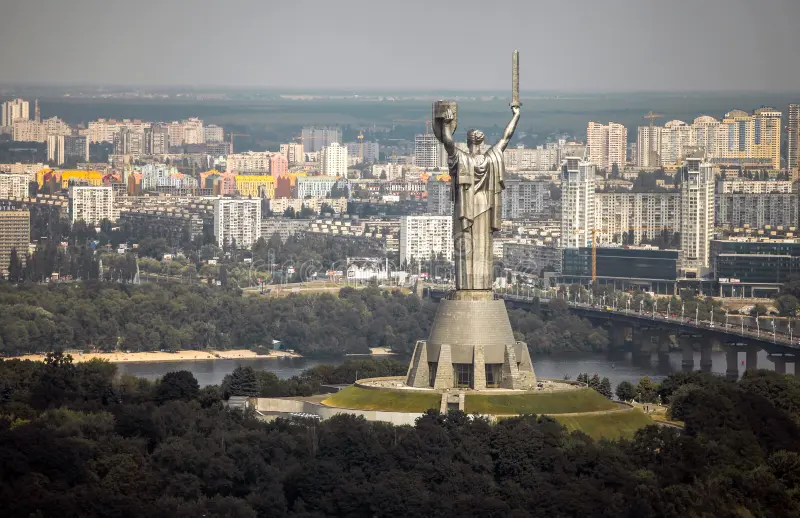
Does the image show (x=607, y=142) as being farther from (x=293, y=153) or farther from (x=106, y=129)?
(x=106, y=129)

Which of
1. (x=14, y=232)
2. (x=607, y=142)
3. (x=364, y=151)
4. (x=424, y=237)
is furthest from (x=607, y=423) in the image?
(x=364, y=151)

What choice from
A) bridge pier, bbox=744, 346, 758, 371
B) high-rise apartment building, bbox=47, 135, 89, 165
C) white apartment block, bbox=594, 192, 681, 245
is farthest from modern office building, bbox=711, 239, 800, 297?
high-rise apartment building, bbox=47, 135, 89, 165

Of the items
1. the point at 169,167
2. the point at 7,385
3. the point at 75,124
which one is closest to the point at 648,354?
the point at 7,385

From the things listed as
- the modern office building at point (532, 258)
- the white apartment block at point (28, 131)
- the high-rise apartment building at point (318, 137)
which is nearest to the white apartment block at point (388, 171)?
the high-rise apartment building at point (318, 137)

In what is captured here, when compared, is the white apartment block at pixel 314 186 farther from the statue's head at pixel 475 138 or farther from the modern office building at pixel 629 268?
the statue's head at pixel 475 138

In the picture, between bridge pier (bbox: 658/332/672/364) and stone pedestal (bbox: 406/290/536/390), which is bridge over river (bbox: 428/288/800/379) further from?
stone pedestal (bbox: 406/290/536/390)

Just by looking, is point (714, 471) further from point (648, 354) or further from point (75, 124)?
point (75, 124)
